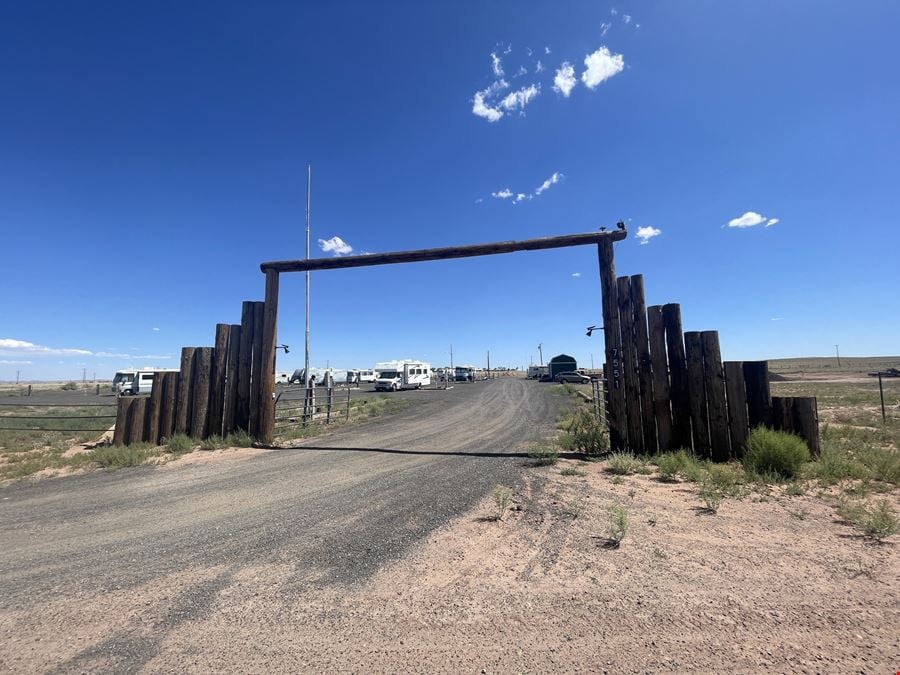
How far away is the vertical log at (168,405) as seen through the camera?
32.1ft

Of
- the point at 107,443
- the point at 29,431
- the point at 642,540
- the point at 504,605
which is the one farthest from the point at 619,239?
the point at 29,431

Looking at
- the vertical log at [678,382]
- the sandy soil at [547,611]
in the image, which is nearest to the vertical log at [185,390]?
the sandy soil at [547,611]

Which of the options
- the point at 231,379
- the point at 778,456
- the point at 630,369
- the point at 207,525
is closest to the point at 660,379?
the point at 630,369

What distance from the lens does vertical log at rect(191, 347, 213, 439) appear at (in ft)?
32.4

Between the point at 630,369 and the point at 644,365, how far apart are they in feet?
0.89

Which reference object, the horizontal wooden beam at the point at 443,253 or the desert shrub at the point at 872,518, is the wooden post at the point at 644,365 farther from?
the desert shrub at the point at 872,518

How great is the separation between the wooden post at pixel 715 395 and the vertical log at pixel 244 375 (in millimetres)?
10348

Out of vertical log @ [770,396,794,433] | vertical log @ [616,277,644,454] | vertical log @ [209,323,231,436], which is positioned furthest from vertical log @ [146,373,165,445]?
vertical log @ [770,396,794,433]

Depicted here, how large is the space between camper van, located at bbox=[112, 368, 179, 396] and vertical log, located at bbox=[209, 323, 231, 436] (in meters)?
30.4

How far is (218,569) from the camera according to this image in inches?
139

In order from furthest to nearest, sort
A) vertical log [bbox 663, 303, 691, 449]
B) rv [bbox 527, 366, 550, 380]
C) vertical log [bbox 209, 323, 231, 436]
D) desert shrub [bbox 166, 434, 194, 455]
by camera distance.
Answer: rv [bbox 527, 366, 550, 380] < vertical log [bbox 209, 323, 231, 436] < desert shrub [bbox 166, 434, 194, 455] < vertical log [bbox 663, 303, 691, 449]

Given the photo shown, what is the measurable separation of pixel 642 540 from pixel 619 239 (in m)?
6.35

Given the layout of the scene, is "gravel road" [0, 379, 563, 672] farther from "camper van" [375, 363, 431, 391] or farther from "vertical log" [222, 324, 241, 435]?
"camper van" [375, 363, 431, 391]

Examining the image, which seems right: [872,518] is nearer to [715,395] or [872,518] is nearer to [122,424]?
[715,395]
